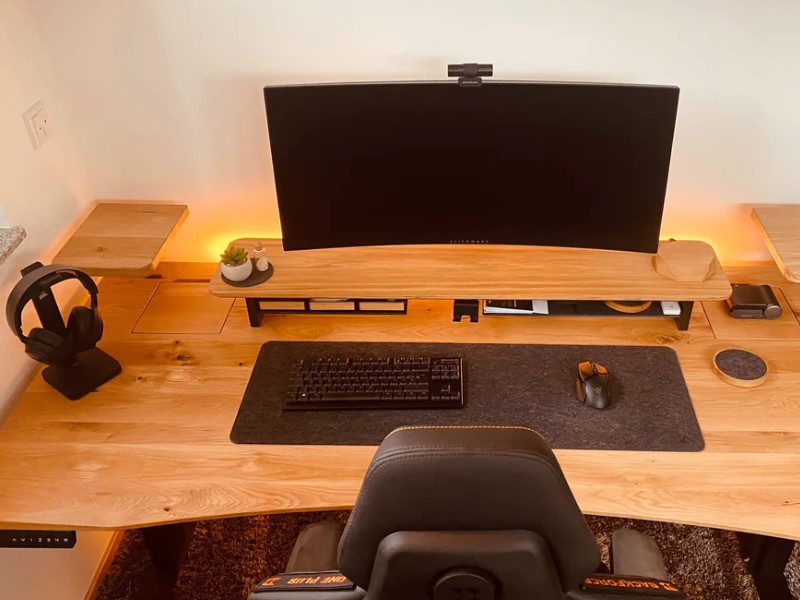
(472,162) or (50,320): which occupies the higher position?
(472,162)

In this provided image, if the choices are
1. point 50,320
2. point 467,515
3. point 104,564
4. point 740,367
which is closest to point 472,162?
point 740,367

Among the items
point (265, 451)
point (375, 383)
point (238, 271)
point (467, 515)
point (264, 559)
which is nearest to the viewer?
point (467, 515)

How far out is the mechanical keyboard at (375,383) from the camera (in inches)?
63.4

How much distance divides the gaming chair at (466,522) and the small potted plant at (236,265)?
88 centimetres

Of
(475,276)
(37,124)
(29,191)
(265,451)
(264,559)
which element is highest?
(37,124)

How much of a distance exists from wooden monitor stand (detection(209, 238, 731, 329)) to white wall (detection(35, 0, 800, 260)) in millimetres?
237

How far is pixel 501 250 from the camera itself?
1884 millimetres

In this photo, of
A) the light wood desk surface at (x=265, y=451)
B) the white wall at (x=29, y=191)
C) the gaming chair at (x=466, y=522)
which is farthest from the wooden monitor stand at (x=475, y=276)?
the gaming chair at (x=466, y=522)

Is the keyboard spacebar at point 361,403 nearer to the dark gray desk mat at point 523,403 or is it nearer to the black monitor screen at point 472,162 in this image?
the dark gray desk mat at point 523,403

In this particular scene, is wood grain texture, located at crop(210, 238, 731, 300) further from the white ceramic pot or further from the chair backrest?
the chair backrest

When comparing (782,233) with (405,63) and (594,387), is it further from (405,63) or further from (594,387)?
(405,63)

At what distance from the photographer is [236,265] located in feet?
5.81

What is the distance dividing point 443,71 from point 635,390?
0.84 meters

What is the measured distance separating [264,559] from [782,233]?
1.59 meters
